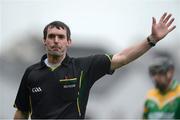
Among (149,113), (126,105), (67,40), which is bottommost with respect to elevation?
(126,105)

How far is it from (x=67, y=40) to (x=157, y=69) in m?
1.57

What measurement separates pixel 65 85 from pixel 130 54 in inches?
25.9

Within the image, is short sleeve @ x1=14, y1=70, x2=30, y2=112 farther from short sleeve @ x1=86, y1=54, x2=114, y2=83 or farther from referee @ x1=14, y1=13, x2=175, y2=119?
short sleeve @ x1=86, y1=54, x2=114, y2=83

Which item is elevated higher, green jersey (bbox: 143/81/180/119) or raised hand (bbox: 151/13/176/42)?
raised hand (bbox: 151/13/176/42)

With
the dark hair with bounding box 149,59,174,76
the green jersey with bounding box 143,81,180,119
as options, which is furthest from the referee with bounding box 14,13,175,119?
the dark hair with bounding box 149,59,174,76

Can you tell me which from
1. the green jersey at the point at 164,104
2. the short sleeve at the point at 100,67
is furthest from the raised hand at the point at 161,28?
the green jersey at the point at 164,104

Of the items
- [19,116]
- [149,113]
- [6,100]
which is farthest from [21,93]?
[6,100]

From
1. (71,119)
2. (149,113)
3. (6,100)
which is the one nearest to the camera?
(71,119)

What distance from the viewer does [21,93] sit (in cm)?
968

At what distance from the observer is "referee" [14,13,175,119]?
929cm

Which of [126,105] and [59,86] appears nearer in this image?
[59,86]

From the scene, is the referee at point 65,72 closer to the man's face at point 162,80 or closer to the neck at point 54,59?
the neck at point 54,59

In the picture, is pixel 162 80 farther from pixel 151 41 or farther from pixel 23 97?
pixel 23 97

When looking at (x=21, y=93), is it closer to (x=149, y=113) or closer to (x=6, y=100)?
(x=149, y=113)
